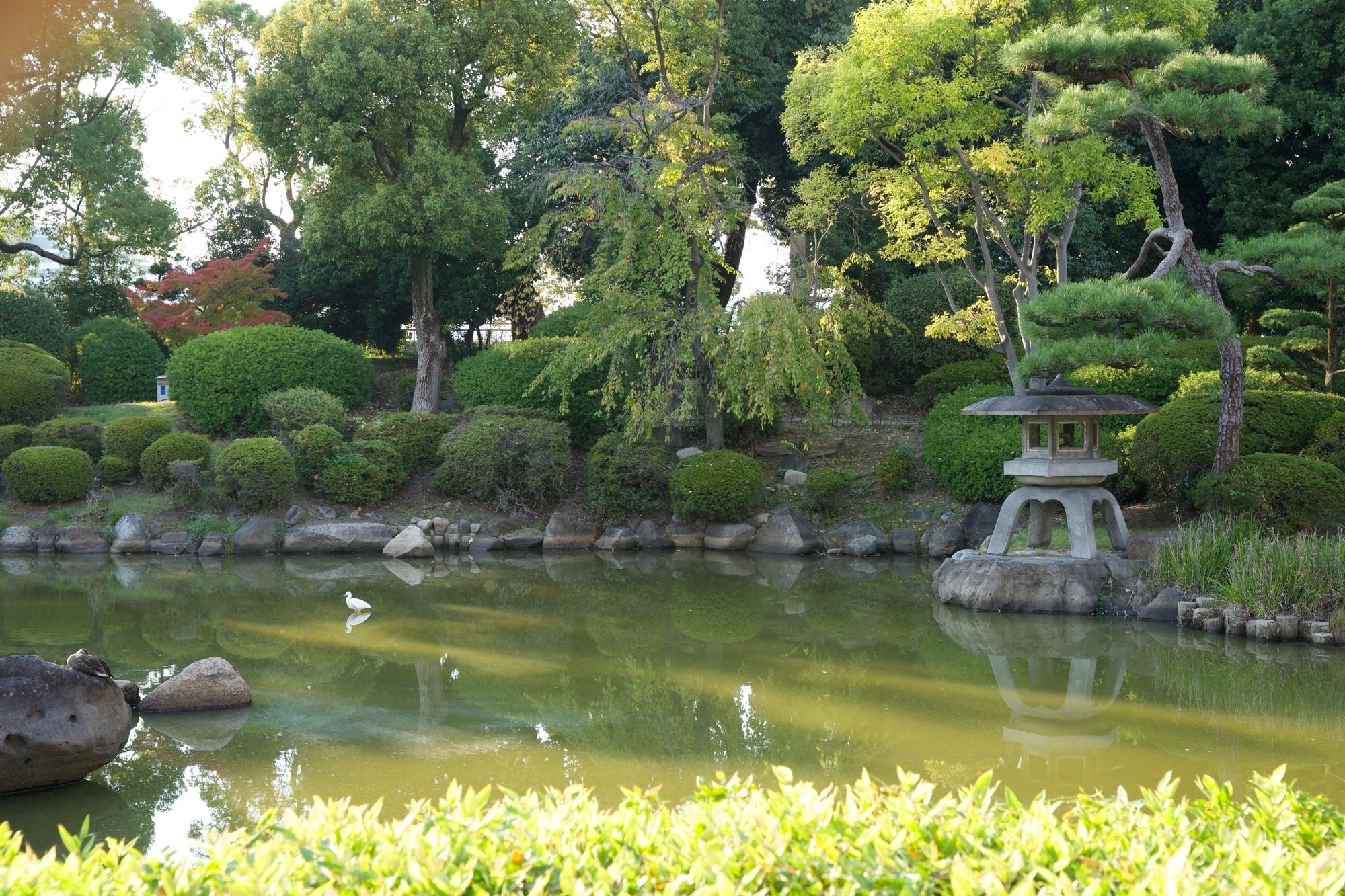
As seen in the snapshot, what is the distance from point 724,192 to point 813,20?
6.79 m

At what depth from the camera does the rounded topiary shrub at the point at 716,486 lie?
515 inches

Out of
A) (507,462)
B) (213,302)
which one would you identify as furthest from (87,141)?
(507,462)

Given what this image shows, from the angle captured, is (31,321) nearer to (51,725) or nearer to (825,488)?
(825,488)

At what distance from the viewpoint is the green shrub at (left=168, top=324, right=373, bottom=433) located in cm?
1552

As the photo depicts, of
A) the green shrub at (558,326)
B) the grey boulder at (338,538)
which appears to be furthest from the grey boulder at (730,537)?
the green shrub at (558,326)

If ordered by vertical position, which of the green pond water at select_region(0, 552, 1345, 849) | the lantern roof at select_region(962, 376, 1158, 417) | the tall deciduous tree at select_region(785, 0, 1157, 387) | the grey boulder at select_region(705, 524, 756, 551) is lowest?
the green pond water at select_region(0, 552, 1345, 849)

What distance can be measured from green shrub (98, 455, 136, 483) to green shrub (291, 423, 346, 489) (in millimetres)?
2286

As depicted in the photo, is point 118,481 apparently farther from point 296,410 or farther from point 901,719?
point 901,719

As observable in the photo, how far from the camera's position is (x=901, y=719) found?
6008 mm

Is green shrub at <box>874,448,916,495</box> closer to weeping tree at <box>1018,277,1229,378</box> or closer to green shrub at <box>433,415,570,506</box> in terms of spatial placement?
green shrub at <box>433,415,570,506</box>

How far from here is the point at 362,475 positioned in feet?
45.7

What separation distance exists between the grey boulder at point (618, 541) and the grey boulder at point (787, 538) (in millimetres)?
1475

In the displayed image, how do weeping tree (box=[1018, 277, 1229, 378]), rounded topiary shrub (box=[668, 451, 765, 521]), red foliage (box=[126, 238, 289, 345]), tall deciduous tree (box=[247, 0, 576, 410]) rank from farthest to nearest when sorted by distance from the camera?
red foliage (box=[126, 238, 289, 345]) → tall deciduous tree (box=[247, 0, 576, 410]) → rounded topiary shrub (box=[668, 451, 765, 521]) → weeping tree (box=[1018, 277, 1229, 378])

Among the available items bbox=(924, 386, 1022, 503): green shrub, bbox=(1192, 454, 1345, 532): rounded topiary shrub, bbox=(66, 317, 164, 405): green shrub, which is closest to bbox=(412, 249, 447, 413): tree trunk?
bbox=(66, 317, 164, 405): green shrub
